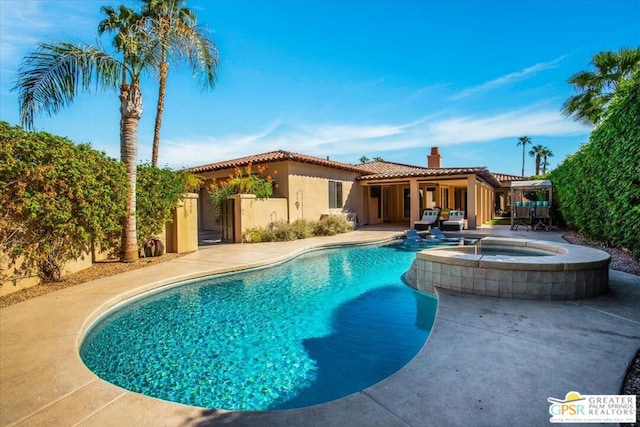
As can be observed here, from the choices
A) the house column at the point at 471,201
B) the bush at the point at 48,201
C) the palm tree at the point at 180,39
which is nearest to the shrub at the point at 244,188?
the palm tree at the point at 180,39

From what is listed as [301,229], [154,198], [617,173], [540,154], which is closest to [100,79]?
[154,198]

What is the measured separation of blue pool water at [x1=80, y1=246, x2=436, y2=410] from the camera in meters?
3.98

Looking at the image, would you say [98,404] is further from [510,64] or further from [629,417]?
[510,64]

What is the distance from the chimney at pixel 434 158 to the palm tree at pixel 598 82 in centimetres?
1220

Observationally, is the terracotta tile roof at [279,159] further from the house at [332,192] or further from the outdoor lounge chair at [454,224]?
the outdoor lounge chair at [454,224]

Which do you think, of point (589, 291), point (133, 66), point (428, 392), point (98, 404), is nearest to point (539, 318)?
point (589, 291)

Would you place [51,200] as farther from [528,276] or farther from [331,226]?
[331,226]

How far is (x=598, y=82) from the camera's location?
1602 centimetres

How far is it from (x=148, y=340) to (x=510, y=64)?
1917cm

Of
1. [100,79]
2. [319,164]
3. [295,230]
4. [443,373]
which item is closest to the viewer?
[443,373]

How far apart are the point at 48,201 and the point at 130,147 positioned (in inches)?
143

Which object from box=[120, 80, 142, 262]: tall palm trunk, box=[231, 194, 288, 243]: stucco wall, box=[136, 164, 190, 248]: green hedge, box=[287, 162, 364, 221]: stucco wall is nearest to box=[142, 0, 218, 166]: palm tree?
box=[120, 80, 142, 262]: tall palm trunk

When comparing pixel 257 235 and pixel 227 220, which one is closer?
pixel 257 235

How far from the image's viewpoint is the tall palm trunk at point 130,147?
33.0 feet
